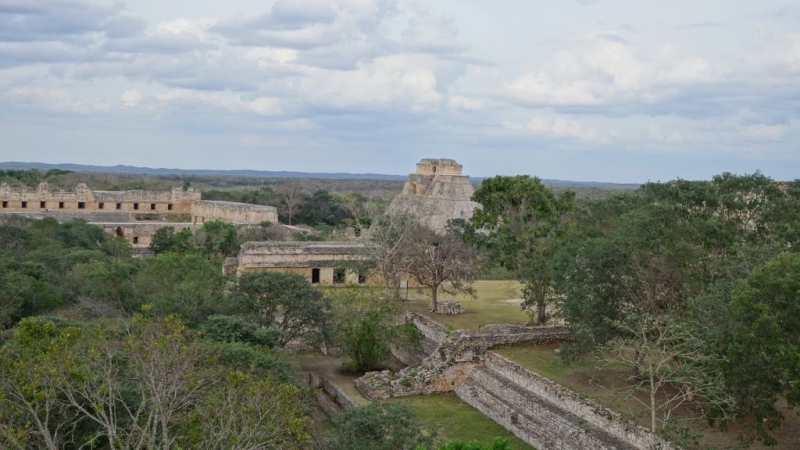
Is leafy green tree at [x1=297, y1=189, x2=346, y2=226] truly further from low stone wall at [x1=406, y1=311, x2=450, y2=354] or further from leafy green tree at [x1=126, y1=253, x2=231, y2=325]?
low stone wall at [x1=406, y1=311, x2=450, y2=354]

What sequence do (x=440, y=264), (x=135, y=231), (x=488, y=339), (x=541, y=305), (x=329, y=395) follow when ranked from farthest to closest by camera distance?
(x=135, y=231), (x=440, y=264), (x=541, y=305), (x=488, y=339), (x=329, y=395)

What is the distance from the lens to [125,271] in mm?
20344

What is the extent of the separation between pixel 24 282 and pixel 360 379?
8.07m

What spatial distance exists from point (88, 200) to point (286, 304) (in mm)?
29969

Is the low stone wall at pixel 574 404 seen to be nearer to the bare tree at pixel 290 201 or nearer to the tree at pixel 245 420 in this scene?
the tree at pixel 245 420

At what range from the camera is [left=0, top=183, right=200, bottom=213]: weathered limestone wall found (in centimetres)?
4344

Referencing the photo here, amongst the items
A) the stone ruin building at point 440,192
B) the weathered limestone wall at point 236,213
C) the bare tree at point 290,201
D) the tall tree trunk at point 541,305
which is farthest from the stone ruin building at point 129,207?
the tall tree trunk at point 541,305

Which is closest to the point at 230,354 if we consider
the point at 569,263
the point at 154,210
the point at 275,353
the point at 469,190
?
the point at 275,353

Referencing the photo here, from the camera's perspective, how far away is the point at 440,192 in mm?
31750

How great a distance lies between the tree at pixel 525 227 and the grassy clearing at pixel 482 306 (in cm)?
97

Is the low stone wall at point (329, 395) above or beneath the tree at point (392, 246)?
beneath

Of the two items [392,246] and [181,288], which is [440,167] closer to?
[392,246]

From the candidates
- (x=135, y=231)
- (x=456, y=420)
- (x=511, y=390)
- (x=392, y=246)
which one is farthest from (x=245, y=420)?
(x=135, y=231)

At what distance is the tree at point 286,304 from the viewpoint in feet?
59.5
